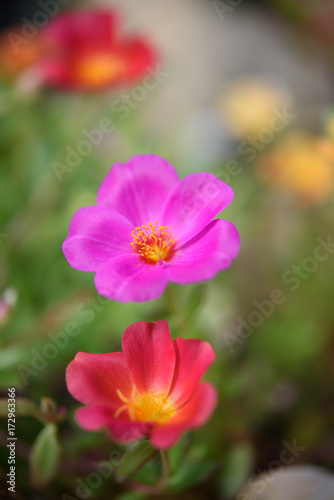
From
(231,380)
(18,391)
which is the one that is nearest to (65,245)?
(18,391)

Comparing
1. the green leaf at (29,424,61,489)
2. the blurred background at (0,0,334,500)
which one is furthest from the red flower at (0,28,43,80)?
the green leaf at (29,424,61,489)

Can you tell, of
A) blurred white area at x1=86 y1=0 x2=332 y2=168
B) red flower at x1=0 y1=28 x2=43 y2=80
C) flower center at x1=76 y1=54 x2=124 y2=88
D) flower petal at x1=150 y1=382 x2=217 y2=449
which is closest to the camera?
flower petal at x1=150 y1=382 x2=217 y2=449

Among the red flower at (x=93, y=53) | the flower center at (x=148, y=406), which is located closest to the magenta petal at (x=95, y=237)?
the flower center at (x=148, y=406)

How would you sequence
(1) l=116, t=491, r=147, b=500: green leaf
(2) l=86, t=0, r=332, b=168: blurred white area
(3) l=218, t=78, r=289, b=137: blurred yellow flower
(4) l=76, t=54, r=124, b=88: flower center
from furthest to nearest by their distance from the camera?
(2) l=86, t=0, r=332, b=168: blurred white area → (3) l=218, t=78, r=289, b=137: blurred yellow flower → (4) l=76, t=54, r=124, b=88: flower center → (1) l=116, t=491, r=147, b=500: green leaf

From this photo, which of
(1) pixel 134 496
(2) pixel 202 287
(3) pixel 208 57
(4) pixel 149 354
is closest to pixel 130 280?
(4) pixel 149 354

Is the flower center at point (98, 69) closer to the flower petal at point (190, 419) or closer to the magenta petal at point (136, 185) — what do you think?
the magenta petal at point (136, 185)

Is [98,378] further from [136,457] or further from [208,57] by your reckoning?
[208,57]

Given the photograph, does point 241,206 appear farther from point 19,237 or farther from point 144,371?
point 144,371

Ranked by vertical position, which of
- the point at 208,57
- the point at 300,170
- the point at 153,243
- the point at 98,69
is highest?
the point at 208,57

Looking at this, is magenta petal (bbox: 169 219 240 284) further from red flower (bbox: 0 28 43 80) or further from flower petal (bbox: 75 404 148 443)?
red flower (bbox: 0 28 43 80)
